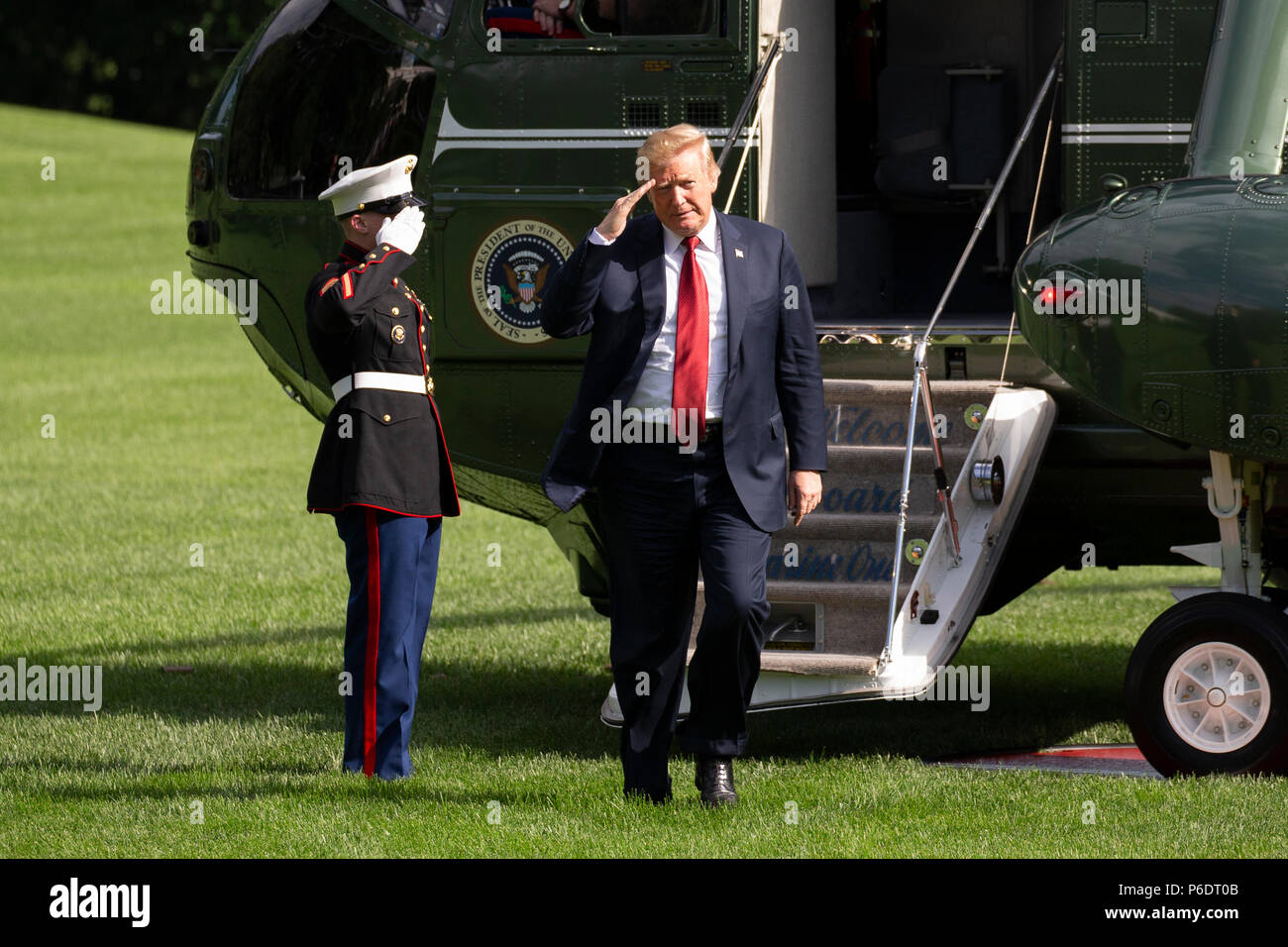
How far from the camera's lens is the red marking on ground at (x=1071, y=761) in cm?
664

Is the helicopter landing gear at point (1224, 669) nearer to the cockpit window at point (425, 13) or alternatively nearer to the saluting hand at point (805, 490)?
the saluting hand at point (805, 490)

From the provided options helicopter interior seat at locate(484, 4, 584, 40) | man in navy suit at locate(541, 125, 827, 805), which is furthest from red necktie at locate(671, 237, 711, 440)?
helicopter interior seat at locate(484, 4, 584, 40)

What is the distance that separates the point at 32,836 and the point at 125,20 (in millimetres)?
56133

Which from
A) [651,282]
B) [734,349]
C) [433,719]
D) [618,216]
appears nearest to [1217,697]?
[734,349]

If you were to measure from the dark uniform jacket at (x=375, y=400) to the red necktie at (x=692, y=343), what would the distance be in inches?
41.5

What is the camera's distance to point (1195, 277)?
5891 mm

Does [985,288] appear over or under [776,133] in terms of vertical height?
under

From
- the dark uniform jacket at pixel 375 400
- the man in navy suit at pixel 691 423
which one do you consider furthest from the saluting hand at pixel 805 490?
the dark uniform jacket at pixel 375 400

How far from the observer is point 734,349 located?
18.0ft

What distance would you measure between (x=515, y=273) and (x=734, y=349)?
1958 mm

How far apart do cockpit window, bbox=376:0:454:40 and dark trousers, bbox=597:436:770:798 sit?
2.53m

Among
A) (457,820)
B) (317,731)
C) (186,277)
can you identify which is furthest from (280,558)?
(186,277)

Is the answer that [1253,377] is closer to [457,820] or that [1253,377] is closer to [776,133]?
[776,133]

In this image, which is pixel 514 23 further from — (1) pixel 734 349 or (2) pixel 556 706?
(2) pixel 556 706
